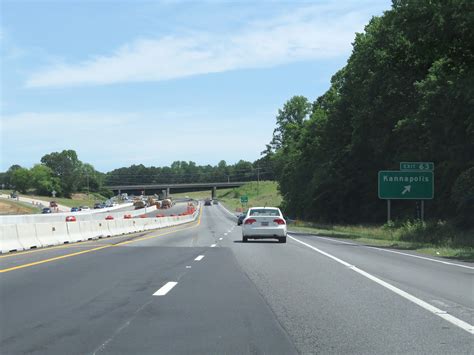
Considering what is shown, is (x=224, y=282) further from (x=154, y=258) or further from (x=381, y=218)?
(x=381, y=218)

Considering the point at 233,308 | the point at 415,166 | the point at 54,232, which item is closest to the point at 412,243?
the point at 415,166

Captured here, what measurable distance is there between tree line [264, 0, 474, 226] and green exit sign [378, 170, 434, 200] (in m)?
3.35

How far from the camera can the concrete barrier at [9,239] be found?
20.3 metres

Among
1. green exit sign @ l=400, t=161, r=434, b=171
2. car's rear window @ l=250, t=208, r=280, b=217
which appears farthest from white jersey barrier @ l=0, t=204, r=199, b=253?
green exit sign @ l=400, t=161, r=434, b=171

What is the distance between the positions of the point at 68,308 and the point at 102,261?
306 inches

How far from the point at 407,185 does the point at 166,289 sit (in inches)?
1197

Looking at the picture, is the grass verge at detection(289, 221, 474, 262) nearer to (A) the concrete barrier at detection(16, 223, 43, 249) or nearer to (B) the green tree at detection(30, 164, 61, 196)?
(A) the concrete barrier at detection(16, 223, 43, 249)

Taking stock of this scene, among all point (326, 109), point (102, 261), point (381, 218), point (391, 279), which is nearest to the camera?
point (391, 279)

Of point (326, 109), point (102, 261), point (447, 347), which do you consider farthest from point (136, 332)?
point (326, 109)

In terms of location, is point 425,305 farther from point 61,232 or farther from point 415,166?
point 415,166

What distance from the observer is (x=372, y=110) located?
56125 mm

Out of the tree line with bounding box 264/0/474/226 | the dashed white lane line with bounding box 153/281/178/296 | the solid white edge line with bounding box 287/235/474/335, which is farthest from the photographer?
the tree line with bounding box 264/0/474/226

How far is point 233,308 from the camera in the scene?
9445mm

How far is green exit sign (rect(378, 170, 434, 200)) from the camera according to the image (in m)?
38.6
